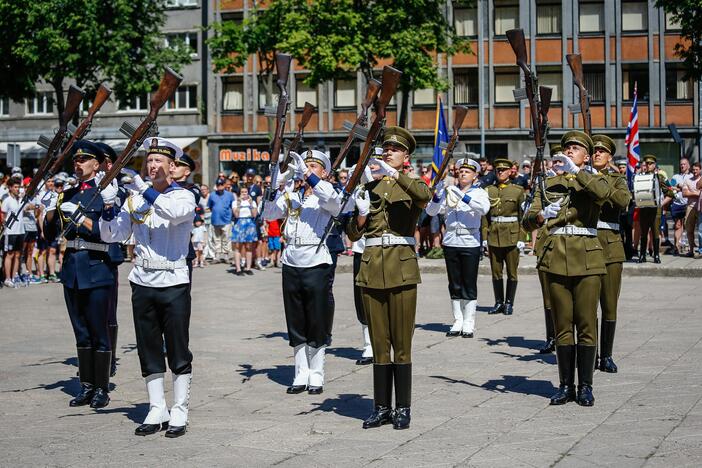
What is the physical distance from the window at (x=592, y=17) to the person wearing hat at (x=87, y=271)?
138 ft

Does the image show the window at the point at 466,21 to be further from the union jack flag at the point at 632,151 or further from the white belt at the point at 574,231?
the white belt at the point at 574,231

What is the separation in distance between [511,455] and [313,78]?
30.4 metres

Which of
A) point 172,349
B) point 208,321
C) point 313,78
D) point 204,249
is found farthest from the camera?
point 313,78

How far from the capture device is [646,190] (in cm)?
2281

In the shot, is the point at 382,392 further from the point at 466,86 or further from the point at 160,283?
the point at 466,86

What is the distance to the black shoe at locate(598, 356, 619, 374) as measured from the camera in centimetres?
1091

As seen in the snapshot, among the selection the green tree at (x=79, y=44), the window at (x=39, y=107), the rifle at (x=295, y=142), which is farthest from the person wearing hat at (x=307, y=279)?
the window at (x=39, y=107)

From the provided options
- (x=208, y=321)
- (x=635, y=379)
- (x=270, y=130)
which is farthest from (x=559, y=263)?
(x=270, y=130)

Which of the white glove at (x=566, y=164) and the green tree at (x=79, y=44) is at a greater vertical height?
the green tree at (x=79, y=44)

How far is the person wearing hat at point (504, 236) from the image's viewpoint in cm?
1596

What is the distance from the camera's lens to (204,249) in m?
26.7

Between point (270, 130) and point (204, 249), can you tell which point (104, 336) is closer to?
point (204, 249)

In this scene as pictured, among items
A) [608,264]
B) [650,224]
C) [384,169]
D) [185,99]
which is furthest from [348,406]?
[185,99]

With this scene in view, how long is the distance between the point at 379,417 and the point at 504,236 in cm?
782
